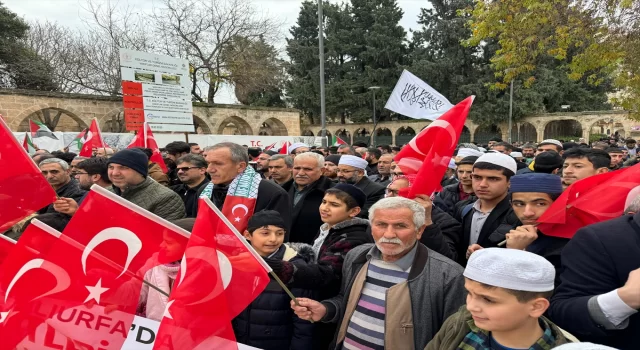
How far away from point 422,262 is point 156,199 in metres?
2.47

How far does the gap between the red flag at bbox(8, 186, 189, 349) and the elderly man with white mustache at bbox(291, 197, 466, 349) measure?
82 cm

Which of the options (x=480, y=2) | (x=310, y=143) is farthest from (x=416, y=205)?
(x=310, y=143)

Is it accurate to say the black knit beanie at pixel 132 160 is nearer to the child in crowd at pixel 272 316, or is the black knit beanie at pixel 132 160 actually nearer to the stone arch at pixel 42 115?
the child in crowd at pixel 272 316

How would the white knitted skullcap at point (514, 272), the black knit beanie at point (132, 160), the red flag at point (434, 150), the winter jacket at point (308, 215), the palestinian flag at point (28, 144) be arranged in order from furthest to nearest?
the palestinian flag at point (28, 144) < the winter jacket at point (308, 215) < the black knit beanie at point (132, 160) < the red flag at point (434, 150) < the white knitted skullcap at point (514, 272)

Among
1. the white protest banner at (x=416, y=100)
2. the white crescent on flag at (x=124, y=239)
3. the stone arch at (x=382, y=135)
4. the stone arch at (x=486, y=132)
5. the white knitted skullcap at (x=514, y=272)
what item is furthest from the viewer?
the stone arch at (x=382, y=135)

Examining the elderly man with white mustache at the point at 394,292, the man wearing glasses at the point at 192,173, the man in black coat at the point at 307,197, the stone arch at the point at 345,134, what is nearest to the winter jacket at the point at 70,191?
the man wearing glasses at the point at 192,173

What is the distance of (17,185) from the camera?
3.08m

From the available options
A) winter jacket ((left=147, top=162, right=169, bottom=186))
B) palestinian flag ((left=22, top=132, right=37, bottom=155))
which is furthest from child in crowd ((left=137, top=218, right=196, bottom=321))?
palestinian flag ((left=22, top=132, right=37, bottom=155))

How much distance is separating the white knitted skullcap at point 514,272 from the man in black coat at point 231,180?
230cm

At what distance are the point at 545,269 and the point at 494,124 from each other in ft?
121

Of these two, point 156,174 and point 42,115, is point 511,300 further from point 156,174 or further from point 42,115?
point 42,115

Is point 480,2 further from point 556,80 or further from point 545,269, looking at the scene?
point 556,80

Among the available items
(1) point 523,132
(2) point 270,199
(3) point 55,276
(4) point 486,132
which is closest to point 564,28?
(2) point 270,199

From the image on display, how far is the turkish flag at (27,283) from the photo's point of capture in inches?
83.9
